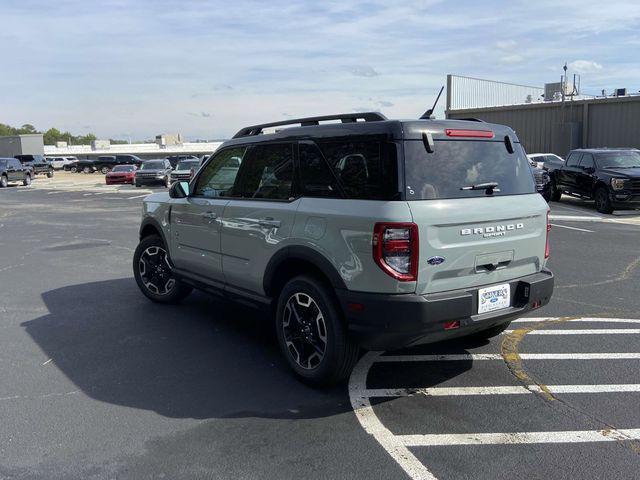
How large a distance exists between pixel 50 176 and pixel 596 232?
45.6m

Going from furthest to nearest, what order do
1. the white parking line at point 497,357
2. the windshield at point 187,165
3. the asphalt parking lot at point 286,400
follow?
1. the windshield at point 187,165
2. the white parking line at point 497,357
3. the asphalt parking lot at point 286,400

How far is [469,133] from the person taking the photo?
4.13 m

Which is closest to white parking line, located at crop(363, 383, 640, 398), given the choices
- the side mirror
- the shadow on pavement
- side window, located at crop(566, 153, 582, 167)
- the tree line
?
the shadow on pavement

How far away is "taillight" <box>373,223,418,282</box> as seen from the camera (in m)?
3.58

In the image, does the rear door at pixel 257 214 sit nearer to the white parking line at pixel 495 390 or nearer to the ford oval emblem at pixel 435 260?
the ford oval emblem at pixel 435 260

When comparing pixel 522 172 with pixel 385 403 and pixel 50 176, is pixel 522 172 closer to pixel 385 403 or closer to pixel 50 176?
pixel 385 403

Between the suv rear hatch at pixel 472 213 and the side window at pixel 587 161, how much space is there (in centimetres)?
1383

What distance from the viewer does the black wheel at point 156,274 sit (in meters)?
6.48

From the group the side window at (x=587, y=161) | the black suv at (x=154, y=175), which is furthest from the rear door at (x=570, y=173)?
the black suv at (x=154, y=175)

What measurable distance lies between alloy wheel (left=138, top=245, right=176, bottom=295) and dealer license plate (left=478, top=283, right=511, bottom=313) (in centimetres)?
376

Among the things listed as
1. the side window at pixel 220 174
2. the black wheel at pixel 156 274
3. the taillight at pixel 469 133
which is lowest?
the black wheel at pixel 156 274

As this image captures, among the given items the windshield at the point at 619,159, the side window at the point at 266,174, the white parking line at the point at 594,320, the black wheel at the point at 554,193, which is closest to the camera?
the side window at the point at 266,174

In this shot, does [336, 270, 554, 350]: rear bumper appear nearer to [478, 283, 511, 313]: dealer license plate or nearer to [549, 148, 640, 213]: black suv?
[478, 283, 511, 313]: dealer license plate

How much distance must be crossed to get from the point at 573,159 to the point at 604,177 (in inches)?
77.7
